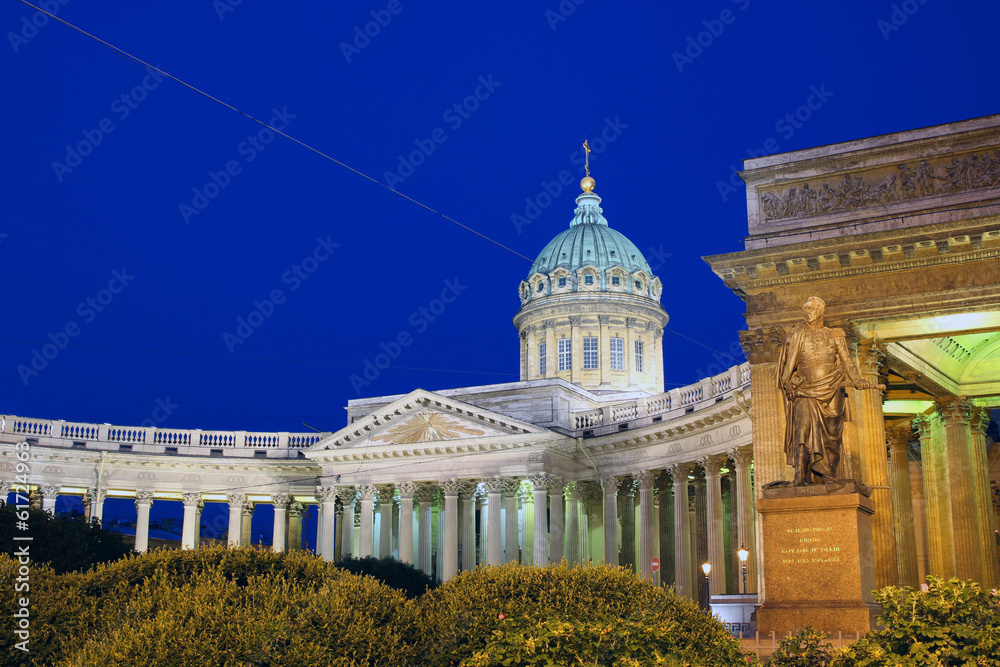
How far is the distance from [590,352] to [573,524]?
18074 mm

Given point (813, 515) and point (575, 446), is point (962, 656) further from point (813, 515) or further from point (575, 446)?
point (575, 446)

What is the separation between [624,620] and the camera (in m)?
11.2

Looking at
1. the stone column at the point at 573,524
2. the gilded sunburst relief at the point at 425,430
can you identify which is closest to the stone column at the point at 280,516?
the gilded sunburst relief at the point at 425,430

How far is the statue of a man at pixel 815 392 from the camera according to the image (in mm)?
16828

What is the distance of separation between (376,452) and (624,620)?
44.3 metres

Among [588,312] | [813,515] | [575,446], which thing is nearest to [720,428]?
[575,446]

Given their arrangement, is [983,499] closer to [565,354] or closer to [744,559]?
[744,559]

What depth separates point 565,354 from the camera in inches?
2702

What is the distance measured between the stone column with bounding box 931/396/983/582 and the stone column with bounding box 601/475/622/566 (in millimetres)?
21666

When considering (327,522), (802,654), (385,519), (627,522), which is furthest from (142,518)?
(802,654)

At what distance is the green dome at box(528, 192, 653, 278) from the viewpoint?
7175 cm

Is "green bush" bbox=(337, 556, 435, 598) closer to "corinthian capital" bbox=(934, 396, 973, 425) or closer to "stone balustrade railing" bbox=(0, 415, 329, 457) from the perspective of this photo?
"stone balustrade railing" bbox=(0, 415, 329, 457)

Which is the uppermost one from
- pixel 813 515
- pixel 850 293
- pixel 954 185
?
pixel 954 185

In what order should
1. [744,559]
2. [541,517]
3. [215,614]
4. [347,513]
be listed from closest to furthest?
[215,614] < [744,559] < [541,517] < [347,513]
